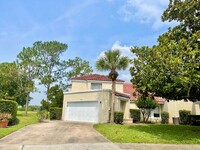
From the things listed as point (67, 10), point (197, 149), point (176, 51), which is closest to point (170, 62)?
point (176, 51)

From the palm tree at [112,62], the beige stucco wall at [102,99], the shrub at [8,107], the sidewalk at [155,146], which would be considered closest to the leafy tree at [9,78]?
the beige stucco wall at [102,99]

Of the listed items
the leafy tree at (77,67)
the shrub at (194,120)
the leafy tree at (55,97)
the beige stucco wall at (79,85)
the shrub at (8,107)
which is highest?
the leafy tree at (77,67)

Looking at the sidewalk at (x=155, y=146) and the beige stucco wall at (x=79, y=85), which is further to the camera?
the beige stucco wall at (x=79, y=85)

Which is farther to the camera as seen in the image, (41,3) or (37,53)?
(37,53)

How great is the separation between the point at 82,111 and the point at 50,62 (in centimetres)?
2168

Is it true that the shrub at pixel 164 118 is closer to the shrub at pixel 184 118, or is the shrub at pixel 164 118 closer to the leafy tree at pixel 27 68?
the shrub at pixel 184 118

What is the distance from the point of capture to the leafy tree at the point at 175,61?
12.9m

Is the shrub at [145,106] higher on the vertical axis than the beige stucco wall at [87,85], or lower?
lower

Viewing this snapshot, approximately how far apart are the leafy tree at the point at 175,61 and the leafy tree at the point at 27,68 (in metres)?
30.1

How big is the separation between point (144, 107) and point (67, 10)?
18074 mm

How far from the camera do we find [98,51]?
78.9 feet

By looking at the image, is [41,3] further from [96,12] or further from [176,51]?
[176,51]

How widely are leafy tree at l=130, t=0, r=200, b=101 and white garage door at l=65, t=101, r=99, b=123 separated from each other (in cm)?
1036

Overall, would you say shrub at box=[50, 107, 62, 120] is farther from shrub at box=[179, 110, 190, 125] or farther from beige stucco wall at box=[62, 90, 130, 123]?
shrub at box=[179, 110, 190, 125]
